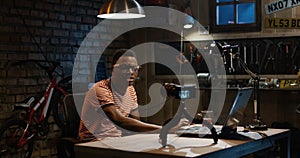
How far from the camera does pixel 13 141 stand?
183 inches

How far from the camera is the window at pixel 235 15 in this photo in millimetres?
5566

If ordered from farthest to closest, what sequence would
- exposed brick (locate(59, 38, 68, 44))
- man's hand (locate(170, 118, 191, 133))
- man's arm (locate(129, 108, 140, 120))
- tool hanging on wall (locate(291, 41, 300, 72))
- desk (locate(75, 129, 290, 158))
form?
exposed brick (locate(59, 38, 68, 44))
tool hanging on wall (locate(291, 41, 300, 72))
man's arm (locate(129, 108, 140, 120))
man's hand (locate(170, 118, 191, 133))
desk (locate(75, 129, 290, 158))

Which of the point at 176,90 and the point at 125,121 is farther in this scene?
the point at 125,121

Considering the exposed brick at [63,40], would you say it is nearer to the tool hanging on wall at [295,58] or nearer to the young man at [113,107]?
the young man at [113,107]

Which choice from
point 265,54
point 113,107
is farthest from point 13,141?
point 265,54

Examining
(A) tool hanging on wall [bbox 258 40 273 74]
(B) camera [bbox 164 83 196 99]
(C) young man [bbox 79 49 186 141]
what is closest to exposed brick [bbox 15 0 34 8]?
(C) young man [bbox 79 49 186 141]

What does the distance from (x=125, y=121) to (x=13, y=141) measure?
194 centimetres

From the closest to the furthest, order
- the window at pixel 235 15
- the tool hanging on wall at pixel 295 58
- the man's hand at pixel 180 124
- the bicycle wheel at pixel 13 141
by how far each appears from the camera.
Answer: the man's hand at pixel 180 124
the bicycle wheel at pixel 13 141
the tool hanging on wall at pixel 295 58
the window at pixel 235 15

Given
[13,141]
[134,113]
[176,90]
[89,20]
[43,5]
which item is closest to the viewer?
[176,90]

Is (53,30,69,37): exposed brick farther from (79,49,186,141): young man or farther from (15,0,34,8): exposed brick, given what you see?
(79,49,186,141): young man

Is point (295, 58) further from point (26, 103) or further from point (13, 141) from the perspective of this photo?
point (13, 141)

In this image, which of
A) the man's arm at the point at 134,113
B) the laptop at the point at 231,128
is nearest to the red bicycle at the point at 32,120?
the man's arm at the point at 134,113

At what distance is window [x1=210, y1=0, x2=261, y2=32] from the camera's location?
18.3 ft

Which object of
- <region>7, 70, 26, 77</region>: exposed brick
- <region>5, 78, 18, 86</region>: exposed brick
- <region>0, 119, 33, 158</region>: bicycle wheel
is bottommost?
<region>0, 119, 33, 158</region>: bicycle wheel
